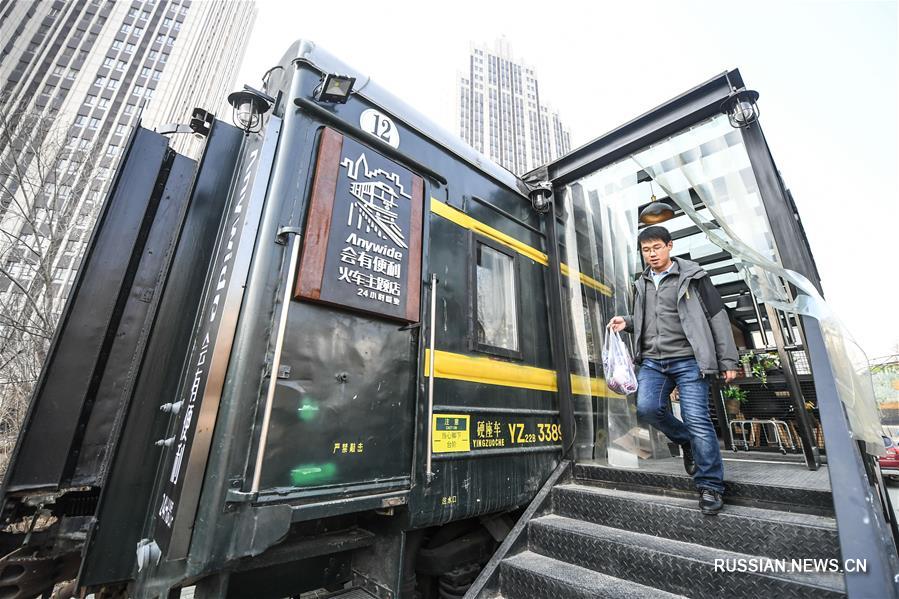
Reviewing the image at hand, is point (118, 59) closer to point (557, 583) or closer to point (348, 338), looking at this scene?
point (348, 338)

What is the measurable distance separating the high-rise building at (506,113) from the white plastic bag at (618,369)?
176 feet

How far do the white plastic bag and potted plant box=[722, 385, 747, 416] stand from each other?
394cm

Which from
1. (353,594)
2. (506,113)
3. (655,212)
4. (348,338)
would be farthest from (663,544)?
(506,113)

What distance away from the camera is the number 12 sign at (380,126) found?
7.97 feet

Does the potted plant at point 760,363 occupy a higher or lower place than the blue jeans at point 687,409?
higher

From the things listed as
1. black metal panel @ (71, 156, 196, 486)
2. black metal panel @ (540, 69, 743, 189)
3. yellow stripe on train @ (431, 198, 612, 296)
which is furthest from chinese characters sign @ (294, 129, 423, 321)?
black metal panel @ (540, 69, 743, 189)

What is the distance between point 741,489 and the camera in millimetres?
2166

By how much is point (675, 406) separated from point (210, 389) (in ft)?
19.1

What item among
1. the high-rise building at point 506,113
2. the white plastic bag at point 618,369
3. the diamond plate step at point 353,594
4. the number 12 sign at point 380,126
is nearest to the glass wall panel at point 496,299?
the white plastic bag at point 618,369

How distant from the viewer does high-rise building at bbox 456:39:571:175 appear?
55.4m

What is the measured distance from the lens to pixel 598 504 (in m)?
2.47

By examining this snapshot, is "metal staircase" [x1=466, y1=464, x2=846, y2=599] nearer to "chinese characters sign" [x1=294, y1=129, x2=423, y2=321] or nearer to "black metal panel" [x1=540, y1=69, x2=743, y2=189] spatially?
"chinese characters sign" [x1=294, y1=129, x2=423, y2=321]

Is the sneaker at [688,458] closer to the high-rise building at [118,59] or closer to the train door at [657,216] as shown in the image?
the train door at [657,216]

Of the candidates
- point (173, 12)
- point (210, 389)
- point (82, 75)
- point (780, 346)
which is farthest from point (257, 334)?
point (173, 12)
